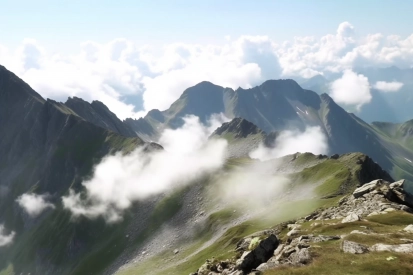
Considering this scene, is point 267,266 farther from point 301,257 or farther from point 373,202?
point 373,202

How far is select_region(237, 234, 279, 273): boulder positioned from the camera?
160 feet

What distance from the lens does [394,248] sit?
43.6 metres

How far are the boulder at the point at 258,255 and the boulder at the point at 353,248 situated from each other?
10476 millimetres

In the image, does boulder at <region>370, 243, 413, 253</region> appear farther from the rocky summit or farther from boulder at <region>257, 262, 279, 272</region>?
A: boulder at <region>257, 262, 279, 272</region>

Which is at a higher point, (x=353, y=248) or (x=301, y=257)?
(x=301, y=257)

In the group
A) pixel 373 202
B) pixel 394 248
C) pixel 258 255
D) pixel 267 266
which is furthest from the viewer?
pixel 373 202

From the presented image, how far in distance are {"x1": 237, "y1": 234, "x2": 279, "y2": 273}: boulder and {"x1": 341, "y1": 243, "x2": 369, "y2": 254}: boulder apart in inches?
412

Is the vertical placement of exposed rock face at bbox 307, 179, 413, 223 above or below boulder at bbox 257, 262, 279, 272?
below

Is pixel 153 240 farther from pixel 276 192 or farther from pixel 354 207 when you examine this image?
pixel 354 207

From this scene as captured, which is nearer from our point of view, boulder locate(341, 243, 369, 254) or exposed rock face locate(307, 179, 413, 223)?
boulder locate(341, 243, 369, 254)

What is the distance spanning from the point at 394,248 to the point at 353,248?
4926mm

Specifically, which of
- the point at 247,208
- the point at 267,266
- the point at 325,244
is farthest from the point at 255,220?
the point at 267,266

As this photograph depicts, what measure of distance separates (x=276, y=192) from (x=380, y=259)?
10991 centimetres

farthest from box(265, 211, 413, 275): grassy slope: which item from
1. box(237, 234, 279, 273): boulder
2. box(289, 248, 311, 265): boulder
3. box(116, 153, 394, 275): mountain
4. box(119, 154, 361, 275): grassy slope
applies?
box(116, 153, 394, 275): mountain
